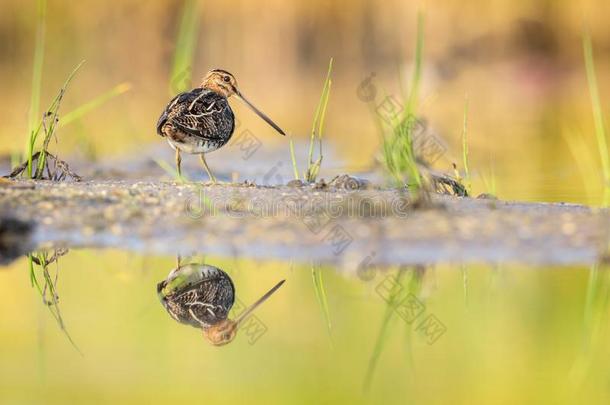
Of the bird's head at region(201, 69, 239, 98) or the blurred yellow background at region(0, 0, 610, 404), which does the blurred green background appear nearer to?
the blurred yellow background at region(0, 0, 610, 404)

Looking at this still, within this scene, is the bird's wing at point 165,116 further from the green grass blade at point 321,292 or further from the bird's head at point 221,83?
the green grass blade at point 321,292

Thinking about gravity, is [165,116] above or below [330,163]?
above

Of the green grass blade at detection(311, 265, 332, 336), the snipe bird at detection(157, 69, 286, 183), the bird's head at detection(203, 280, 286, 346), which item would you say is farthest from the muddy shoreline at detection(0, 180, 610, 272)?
the bird's head at detection(203, 280, 286, 346)

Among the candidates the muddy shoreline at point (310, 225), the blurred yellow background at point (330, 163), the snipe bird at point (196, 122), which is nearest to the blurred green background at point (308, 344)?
the blurred yellow background at point (330, 163)

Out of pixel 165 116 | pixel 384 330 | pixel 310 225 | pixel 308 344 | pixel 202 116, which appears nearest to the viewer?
pixel 308 344

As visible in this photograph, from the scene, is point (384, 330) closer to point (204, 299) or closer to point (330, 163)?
point (204, 299)

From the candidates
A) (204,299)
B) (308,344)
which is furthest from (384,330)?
(204,299)

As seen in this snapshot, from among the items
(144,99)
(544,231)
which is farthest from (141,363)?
(144,99)
